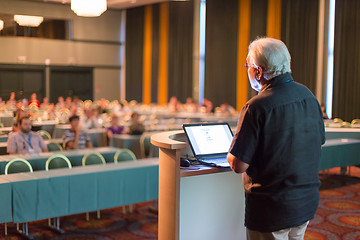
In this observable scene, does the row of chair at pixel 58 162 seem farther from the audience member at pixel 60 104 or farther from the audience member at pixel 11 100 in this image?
the audience member at pixel 60 104

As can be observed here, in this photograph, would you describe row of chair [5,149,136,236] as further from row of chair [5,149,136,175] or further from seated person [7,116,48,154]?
seated person [7,116,48,154]

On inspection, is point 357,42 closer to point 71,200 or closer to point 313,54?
point 313,54

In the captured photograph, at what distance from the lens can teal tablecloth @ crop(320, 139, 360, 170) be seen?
6938mm

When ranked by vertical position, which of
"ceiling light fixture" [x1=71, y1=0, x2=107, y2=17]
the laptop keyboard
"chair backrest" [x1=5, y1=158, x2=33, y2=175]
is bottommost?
"chair backrest" [x1=5, y1=158, x2=33, y2=175]

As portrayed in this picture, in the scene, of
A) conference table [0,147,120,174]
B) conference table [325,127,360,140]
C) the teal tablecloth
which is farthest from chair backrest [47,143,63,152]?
conference table [325,127,360,140]

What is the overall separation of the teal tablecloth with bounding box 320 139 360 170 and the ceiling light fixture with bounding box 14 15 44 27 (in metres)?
4.65

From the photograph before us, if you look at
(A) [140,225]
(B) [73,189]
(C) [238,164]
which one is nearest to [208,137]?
(C) [238,164]

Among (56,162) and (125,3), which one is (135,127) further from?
(125,3)

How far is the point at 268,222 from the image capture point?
7.43 ft

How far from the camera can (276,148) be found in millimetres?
2217

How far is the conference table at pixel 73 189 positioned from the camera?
4500mm

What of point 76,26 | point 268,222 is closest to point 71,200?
point 268,222

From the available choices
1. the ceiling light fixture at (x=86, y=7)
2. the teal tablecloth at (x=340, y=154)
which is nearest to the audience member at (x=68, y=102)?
the ceiling light fixture at (x=86, y=7)

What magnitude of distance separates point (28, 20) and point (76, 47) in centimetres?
1115
